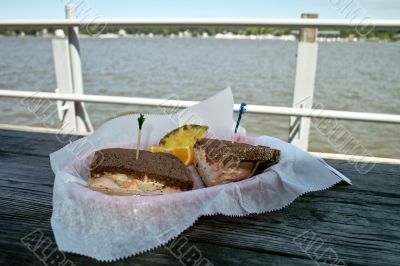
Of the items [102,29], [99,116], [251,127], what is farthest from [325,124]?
[99,116]

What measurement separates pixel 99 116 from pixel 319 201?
590 centimetres

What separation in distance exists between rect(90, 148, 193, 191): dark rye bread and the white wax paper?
0.06 m

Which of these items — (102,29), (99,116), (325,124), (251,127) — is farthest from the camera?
(99,116)

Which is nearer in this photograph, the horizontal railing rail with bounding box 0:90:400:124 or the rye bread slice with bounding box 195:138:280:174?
the rye bread slice with bounding box 195:138:280:174

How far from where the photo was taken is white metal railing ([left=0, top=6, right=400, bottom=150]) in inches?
78.6

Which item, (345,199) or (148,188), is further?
(345,199)

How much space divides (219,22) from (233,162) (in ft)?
5.10

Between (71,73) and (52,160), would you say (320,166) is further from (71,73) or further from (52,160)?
(71,73)

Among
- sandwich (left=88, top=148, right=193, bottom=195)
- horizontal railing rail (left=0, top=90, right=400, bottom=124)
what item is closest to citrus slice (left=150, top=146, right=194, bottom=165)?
sandwich (left=88, top=148, right=193, bottom=195)

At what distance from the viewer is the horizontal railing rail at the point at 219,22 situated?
196 centimetres

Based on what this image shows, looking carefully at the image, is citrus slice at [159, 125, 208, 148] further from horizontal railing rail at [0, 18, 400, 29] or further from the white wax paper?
horizontal railing rail at [0, 18, 400, 29]

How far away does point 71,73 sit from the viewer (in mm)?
2566

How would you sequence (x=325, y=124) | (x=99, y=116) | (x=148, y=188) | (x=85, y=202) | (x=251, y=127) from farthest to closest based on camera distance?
(x=99, y=116) < (x=251, y=127) < (x=325, y=124) < (x=148, y=188) < (x=85, y=202)

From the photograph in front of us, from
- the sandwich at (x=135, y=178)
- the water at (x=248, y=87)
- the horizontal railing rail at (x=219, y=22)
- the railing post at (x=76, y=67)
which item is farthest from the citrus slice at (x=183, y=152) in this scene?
the water at (x=248, y=87)
